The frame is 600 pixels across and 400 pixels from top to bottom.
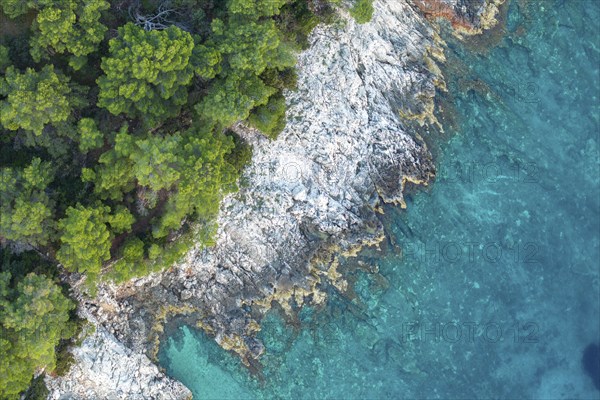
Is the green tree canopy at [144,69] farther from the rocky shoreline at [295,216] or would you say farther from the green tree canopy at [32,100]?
the rocky shoreline at [295,216]

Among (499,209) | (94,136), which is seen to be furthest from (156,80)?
(499,209)

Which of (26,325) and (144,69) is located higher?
(144,69)

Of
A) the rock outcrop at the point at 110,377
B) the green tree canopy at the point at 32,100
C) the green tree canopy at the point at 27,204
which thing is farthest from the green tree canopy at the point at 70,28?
the rock outcrop at the point at 110,377

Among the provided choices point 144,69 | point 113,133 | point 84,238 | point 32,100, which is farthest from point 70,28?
point 84,238

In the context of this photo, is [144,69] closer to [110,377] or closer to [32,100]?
[32,100]


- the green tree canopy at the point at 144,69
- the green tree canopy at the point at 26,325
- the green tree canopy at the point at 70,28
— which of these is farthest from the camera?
the green tree canopy at the point at 70,28

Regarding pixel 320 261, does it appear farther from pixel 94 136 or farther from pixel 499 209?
pixel 94 136

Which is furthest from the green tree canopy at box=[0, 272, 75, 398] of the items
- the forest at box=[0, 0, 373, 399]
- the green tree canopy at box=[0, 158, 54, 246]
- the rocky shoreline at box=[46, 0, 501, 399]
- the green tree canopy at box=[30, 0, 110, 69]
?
the green tree canopy at box=[30, 0, 110, 69]
